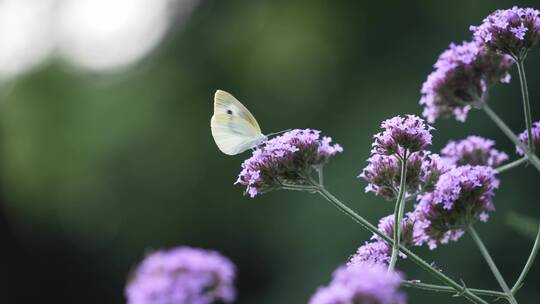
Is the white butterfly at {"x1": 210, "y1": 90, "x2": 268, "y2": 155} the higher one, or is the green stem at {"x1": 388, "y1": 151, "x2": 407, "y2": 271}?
the white butterfly at {"x1": 210, "y1": 90, "x2": 268, "y2": 155}

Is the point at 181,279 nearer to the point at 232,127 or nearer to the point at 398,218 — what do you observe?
the point at 398,218

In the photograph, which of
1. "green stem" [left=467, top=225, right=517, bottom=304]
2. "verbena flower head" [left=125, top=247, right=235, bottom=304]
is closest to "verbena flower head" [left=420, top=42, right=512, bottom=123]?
"green stem" [left=467, top=225, right=517, bottom=304]

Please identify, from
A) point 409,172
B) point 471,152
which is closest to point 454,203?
point 409,172

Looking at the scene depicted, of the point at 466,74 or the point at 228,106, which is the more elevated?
the point at 228,106

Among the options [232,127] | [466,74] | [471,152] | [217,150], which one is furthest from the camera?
[217,150]

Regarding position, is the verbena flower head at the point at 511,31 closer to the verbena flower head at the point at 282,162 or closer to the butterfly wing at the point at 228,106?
the verbena flower head at the point at 282,162

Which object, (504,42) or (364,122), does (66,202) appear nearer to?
(364,122)

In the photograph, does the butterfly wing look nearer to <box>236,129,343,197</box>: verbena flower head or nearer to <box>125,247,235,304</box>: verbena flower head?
<box>236,129,343,197</box>: verbena flower head
